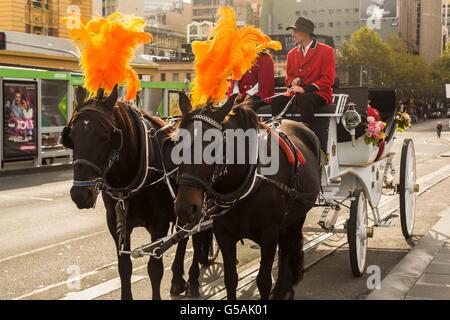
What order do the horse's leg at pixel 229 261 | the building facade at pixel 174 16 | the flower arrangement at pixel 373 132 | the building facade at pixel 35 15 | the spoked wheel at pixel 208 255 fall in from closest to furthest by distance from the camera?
the horse's leg at pixel 229 261 → the spoked wheel at pixel 208 255 → the flower arrangement at pixel 373 132 → the building facade at pixel 35 15 → the building facade at pixel 174 16

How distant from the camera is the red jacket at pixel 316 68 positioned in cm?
709

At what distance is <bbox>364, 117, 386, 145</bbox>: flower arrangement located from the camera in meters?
8.11

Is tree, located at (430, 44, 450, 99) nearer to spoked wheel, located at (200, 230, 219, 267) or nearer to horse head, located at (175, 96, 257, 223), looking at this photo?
spoked wheel, located at (200, 230, 219, 267)

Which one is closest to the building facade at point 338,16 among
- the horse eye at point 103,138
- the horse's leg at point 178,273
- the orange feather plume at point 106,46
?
the horse's leg at point 178,273

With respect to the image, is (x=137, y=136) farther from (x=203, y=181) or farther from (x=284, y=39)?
(x=284, y=39)

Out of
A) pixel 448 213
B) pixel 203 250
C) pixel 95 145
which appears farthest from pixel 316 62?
pixel 448 213

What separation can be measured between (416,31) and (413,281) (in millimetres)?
155892

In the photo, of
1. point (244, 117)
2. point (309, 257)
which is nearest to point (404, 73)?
point (309, 257)

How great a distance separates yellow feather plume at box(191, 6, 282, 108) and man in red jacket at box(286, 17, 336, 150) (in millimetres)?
2033

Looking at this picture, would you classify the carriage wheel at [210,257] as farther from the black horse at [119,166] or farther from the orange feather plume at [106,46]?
the orange feather plume at [106,46]

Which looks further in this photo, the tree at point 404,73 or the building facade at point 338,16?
the tree at point 404,73

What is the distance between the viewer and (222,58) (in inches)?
191

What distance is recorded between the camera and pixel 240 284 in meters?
6.75

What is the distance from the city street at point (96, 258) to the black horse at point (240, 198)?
1284 mm
